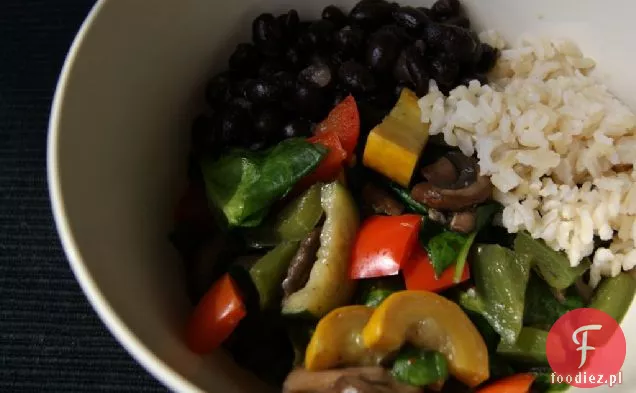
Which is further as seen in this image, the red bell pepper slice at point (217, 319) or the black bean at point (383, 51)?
the black bean at point (383, 51)

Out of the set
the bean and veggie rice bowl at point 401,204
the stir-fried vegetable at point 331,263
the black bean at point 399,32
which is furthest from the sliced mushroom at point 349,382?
the black bean at point 399,32

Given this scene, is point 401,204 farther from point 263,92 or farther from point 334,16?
point 334,16

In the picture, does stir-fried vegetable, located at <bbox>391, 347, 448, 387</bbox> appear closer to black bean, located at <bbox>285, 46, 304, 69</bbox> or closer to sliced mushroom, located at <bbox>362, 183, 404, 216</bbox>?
sliced mushroom, located at <bbox>362, 183, 404, 216</bbox>

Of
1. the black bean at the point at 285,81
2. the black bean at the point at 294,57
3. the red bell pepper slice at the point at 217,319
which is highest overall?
the black bean at the point at 294,57

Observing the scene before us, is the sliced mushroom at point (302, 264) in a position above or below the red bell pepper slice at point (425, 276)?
below

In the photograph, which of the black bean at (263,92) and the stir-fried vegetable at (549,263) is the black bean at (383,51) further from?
the stir-fried vegetable at (549,263)

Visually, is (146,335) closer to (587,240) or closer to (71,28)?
(587,240)

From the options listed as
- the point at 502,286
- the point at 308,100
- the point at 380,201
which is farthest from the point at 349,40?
the point at 502,286
